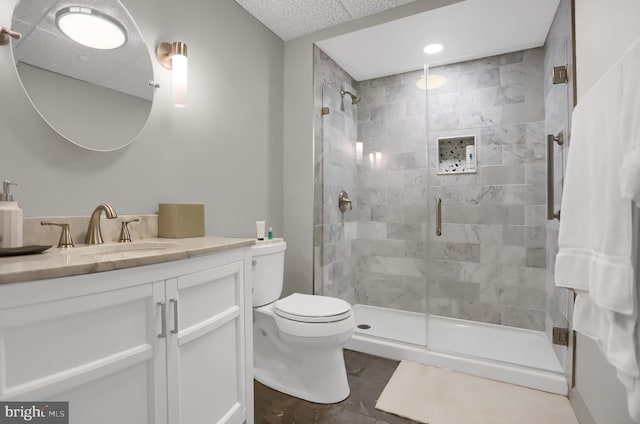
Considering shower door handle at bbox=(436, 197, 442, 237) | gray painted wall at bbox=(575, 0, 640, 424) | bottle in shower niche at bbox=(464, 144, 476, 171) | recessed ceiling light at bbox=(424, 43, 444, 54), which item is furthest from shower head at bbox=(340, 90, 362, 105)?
gray painted wall at bbox=(575, 0, 640, 424)

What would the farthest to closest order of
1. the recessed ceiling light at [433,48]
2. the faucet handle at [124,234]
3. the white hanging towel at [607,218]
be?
the recessed ceiling light at [433,48], the faucet handle at [124,234], the white hanging towel at [607,218]

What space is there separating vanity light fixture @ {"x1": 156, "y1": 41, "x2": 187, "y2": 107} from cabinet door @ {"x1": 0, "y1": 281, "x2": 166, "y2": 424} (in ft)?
3.44

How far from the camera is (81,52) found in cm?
130

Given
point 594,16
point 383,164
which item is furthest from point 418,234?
point 594,16

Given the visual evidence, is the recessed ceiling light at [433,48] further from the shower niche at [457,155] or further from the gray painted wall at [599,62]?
the gray painted wall at [599,62]

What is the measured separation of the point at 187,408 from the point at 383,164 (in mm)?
2489

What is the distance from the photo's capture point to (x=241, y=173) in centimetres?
215

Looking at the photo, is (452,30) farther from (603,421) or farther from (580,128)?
(603,421)

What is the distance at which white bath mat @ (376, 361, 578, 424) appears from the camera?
1562 millimetres

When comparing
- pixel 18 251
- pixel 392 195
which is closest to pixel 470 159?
pixel 392 195

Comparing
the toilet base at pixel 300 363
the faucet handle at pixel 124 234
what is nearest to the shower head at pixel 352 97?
the toilet base at pixel 300 363

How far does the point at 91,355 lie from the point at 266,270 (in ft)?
3.77

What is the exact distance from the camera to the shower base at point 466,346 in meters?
1.88

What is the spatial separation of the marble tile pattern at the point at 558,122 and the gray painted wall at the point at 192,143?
1.89m
